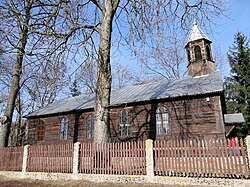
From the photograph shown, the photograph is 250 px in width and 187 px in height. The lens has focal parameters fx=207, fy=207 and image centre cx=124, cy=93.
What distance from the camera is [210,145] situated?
8.27 m

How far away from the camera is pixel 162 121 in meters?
15.5

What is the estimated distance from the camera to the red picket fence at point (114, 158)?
29.4 ft

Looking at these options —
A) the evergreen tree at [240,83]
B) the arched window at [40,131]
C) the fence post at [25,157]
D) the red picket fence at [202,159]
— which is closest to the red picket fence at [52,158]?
the fence post at [25,157]

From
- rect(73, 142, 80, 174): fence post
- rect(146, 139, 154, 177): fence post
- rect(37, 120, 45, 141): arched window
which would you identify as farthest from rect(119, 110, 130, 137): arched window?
rect(37, 120, 45, 141): arched window

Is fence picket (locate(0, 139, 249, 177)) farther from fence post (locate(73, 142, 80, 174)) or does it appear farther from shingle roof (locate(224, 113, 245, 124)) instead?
shingle roof (locate(224, 113, 245, 124))

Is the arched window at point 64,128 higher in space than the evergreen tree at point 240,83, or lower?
lower

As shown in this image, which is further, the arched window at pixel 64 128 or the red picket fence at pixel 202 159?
the arched window at pixel 64 128

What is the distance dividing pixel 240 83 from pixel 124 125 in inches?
898

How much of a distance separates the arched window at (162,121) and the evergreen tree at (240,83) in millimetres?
17850

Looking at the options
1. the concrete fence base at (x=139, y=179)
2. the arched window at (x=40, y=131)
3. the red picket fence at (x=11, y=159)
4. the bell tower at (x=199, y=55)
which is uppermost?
the bell tower at (x=199, y=55)

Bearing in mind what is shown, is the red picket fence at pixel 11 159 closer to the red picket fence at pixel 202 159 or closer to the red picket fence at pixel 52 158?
the red picket fence at pixel 52 158

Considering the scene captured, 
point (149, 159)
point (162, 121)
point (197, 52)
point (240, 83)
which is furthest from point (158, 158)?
point (240, 83)

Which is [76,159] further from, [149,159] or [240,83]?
[240,83]

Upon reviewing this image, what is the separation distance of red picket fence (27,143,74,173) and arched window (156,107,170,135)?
714cm
